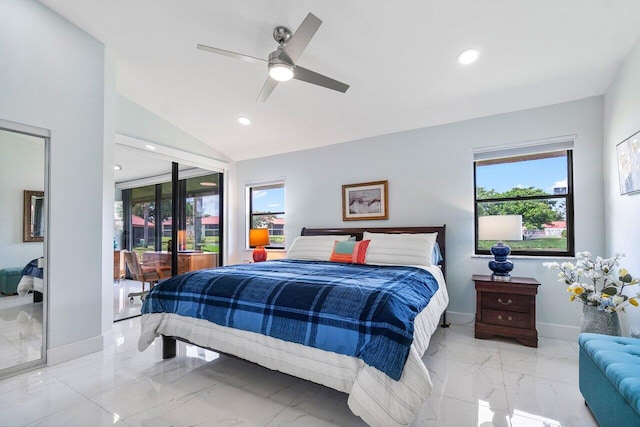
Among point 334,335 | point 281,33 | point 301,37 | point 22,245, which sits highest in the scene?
point 281,33

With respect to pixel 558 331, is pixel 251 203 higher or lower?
higher

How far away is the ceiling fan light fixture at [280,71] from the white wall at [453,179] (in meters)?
2.11

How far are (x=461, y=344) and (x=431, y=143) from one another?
2.31 m

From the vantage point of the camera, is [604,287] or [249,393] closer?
[249,393]

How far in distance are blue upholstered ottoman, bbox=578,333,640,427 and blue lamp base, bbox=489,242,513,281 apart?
1230mm

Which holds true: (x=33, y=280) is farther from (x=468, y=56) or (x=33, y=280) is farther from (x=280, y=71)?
(x=468, y=56)

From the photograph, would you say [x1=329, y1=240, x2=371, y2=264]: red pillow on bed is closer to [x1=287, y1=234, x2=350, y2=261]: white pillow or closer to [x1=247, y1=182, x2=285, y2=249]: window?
[x1=287, y1=234, x2=350, y2=261]: white pillow

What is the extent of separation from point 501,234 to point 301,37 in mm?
2552

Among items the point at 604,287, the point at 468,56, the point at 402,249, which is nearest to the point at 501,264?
the point at 604,287

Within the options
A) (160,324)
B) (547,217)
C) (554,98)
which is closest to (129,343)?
(160,324)

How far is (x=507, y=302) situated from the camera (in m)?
3.01

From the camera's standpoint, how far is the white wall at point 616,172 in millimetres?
2350

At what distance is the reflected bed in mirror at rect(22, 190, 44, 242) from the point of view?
99.8 inches

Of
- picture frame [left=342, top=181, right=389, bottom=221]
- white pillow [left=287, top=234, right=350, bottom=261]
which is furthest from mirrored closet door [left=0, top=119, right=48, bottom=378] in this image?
picture frame [left=342, top=181, right=389, bottom=221]
